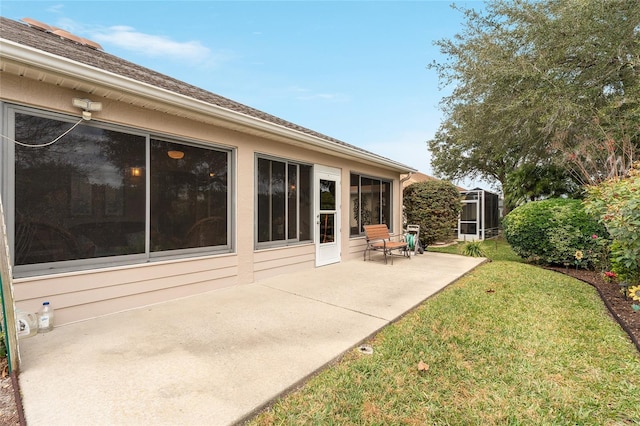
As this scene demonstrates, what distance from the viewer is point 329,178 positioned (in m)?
7.51

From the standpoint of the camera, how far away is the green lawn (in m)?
2.12

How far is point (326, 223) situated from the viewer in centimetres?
744

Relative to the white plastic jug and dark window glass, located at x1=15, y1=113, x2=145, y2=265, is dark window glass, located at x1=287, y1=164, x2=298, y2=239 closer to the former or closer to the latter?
dark window glass, located at x1=15, y1=113, x2=145, y2=265

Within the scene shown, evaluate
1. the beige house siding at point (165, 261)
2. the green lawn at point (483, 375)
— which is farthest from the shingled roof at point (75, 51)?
the green lawn at point (483, 375)

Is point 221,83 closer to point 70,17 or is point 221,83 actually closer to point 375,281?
point 70,17

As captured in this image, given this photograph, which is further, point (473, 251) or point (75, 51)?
point (473, 251)

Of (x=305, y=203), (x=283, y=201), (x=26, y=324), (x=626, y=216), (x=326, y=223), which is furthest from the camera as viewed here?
(x=326, y=223)

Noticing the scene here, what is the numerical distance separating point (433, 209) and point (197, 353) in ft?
32.2

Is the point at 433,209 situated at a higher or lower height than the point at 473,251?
higher

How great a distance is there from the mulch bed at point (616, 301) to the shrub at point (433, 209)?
430 centimetres

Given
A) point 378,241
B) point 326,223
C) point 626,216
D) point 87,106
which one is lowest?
point 378,241

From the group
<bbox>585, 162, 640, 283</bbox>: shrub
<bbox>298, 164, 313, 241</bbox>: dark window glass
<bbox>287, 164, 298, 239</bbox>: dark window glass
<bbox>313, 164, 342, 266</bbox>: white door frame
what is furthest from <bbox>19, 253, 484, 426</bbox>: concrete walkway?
<bbox>585, 162, 640, 283</bbox>: shrub

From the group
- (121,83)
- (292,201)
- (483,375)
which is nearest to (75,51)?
(121,83)

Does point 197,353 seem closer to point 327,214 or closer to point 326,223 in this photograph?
point 326,223
